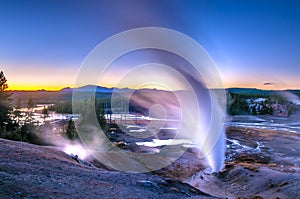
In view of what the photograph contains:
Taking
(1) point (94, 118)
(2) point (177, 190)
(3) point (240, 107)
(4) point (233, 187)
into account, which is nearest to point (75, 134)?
(1) point (94, 118)

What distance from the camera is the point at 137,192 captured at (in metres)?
10.5

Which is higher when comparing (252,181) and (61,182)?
(61,182)

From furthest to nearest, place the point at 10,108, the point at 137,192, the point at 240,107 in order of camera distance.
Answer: the point at 240,107 → the point at 10,108 → the point at 137,192

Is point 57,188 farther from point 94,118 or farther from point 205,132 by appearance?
point 94,118

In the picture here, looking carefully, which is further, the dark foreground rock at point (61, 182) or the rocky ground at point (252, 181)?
the rocky ground at point (252, 181)

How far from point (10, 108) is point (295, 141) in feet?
142

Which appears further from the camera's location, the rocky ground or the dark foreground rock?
the rocky ground

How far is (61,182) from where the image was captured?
975 cm

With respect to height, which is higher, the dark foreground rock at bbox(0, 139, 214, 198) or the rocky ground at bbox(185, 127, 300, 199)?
the dark foreground rock at bbox(0, 139, 214, 198)

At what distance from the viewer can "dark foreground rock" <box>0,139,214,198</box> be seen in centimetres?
827

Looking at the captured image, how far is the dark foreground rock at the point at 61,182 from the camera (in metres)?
8.27

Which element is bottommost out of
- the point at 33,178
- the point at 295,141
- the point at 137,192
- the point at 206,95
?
the point at 295,141

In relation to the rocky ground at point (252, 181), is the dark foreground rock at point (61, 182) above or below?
above

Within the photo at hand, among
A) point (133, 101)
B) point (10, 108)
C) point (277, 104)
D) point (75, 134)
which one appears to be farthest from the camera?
point (133, 101)
